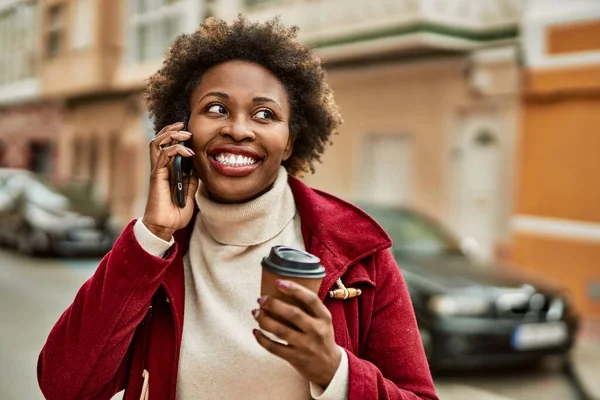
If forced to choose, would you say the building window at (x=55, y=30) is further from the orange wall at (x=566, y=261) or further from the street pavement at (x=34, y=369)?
the orange wall at (x=566, y=261)

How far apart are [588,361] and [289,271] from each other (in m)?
6.53

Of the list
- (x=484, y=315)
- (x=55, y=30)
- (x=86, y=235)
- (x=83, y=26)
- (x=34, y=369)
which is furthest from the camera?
(x=55, y=30)

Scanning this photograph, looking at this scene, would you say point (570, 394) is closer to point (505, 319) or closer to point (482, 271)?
point (505, 319)

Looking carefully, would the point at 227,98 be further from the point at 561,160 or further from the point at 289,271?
the point at 561,160

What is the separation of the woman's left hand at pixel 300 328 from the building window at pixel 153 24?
57.4ft

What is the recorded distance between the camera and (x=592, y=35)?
9664 mm

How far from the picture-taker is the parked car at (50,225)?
13.6m

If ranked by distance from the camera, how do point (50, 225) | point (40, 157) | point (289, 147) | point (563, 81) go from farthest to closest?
point (40, 157), point (50, 225), point (563, 81), point (289, 147)

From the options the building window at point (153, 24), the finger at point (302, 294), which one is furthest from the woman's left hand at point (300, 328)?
the building window at point (153, 24)

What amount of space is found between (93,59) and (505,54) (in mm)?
13500

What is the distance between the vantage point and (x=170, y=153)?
172cm

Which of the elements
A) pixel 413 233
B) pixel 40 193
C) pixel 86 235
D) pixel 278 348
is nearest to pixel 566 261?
pixel 413 233

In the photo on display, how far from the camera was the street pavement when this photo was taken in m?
5.93


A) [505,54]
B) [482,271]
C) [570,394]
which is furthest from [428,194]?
[570,394]
